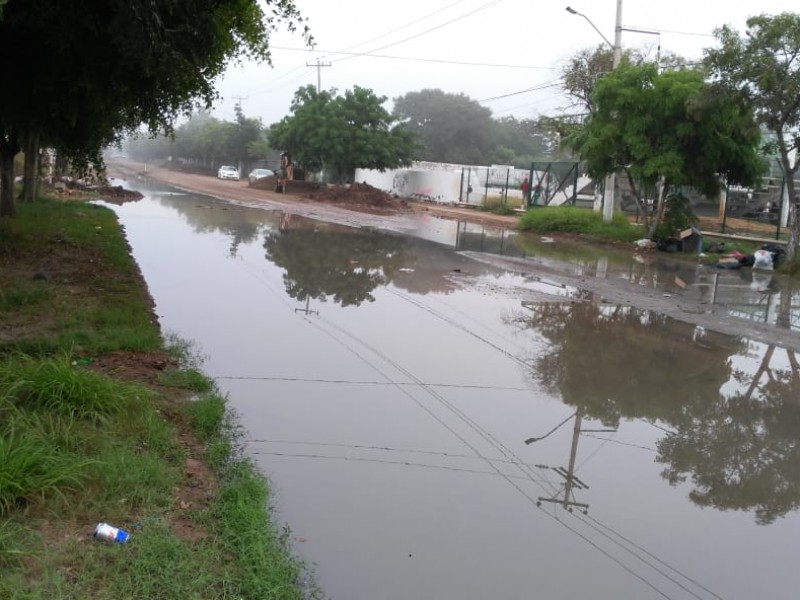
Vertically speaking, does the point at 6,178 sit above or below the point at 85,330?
above

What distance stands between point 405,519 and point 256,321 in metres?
6.32

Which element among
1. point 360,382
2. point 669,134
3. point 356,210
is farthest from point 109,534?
point 356,210

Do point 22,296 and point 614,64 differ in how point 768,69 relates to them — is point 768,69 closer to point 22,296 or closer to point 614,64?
point 614,64

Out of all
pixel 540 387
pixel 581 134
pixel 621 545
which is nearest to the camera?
pixel 621 545

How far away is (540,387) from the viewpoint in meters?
8.35

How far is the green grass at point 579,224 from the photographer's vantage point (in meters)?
26.5

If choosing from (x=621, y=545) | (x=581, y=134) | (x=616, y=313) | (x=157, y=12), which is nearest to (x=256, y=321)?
(x=157, y=12)

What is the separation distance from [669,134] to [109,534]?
2221cm

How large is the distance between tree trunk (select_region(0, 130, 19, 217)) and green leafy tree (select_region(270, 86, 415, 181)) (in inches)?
1089

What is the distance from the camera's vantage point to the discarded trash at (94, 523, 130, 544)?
4.11 metres

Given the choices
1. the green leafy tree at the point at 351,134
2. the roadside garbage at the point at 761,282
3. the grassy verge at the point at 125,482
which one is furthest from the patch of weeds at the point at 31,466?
the green leafy tree at the point at 351,134

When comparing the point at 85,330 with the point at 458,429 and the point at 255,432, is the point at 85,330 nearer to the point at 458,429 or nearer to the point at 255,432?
the point at 255,432

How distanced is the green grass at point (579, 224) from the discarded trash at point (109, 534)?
2394 cm

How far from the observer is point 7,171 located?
17766 mm
